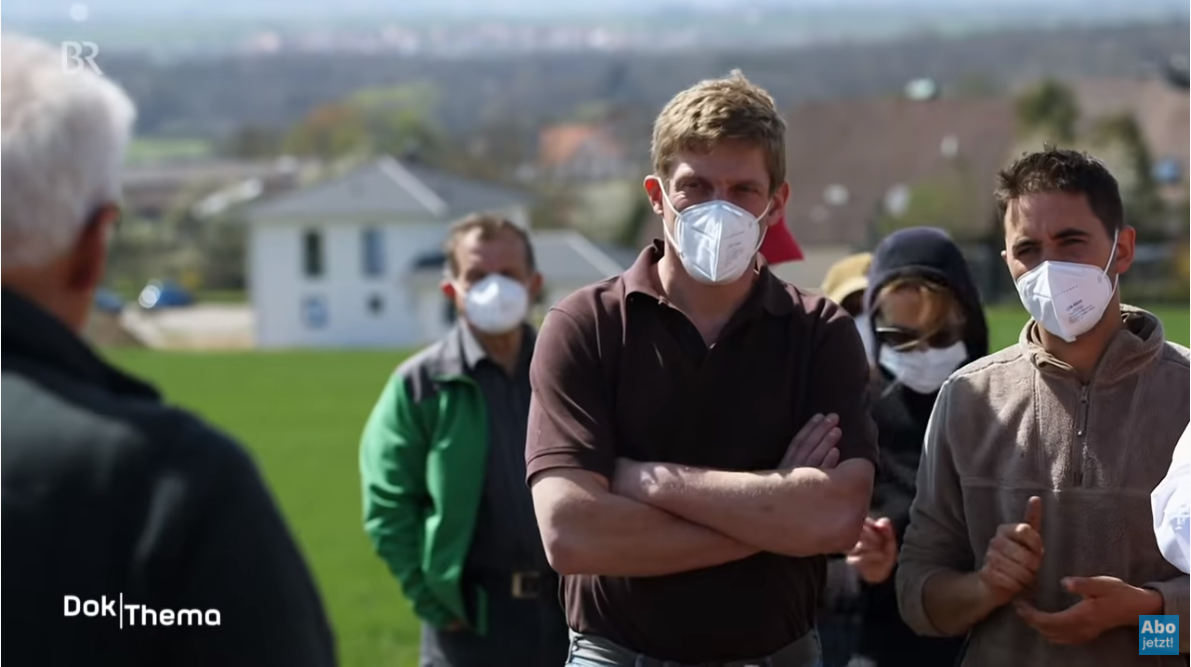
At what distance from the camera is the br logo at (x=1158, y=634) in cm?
382

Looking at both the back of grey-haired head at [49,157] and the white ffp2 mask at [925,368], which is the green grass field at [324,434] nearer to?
the white ffp2 mask at [925,368]

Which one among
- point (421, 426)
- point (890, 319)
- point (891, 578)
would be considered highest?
point (890, 319)

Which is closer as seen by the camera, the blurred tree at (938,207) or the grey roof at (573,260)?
the blurred tree at (938,207)

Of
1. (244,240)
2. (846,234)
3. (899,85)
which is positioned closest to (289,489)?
(846,234)

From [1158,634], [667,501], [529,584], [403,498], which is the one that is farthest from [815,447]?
[403,498]

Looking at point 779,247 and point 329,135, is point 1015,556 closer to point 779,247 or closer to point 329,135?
point 779,247

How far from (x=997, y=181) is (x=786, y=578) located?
1062 millimetres

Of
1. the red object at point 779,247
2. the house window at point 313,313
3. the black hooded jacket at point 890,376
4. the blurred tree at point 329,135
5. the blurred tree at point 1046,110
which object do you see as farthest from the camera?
the blurred tree at point 329,135

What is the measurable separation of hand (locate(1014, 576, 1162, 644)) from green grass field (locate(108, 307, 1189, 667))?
4.13ft

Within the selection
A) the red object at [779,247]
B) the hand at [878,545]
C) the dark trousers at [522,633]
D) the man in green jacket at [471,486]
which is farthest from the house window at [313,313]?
the hand at [878,545]

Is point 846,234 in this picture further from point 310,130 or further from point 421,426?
point 310,130

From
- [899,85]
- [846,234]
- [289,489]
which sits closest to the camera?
[289,489]

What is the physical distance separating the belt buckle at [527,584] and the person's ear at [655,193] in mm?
1885

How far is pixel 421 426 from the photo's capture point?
5883 mm
